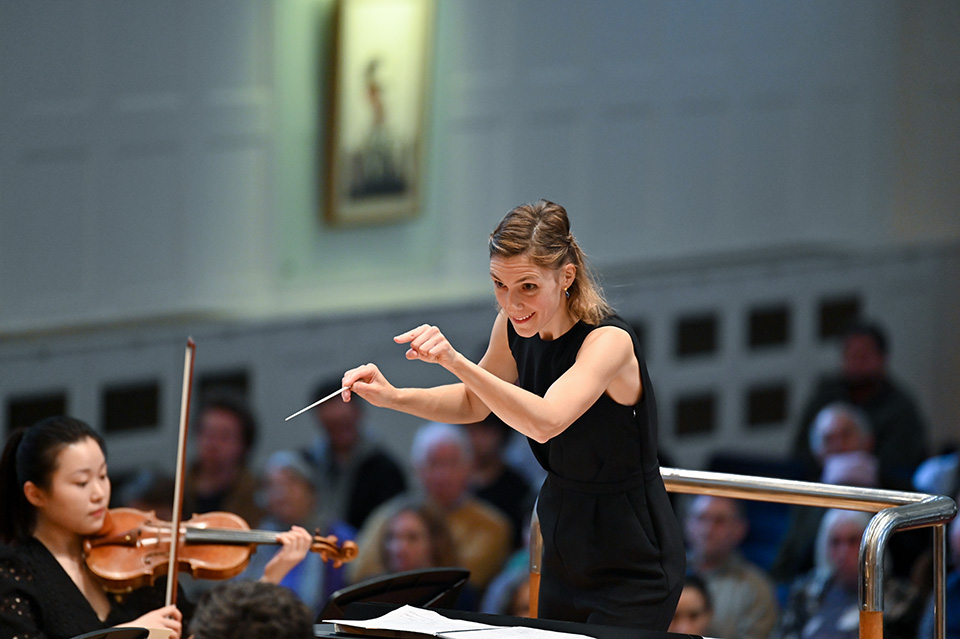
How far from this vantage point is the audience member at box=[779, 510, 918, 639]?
498 cm


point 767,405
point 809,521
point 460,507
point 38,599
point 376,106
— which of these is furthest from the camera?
point 767,405

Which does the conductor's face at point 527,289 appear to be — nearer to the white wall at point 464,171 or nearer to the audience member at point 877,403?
the white wall at point 464,171

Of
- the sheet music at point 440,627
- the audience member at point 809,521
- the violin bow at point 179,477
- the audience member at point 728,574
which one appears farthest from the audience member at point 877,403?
the sheet music at point 440,627

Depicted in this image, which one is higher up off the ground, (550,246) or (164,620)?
(550,246)

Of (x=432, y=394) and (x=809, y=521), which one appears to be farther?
(x=809, y=521)

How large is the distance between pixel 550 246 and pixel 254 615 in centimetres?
93

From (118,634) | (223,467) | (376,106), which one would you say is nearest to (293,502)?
(223,467)

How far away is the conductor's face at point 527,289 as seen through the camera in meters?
2.52

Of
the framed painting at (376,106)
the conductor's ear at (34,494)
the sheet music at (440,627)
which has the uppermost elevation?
the framed painting at (376,106)

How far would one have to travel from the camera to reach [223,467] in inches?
239

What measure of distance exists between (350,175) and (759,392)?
2887 mm

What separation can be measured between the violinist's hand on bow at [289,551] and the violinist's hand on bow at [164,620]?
0.86 feet

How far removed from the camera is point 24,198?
20.4 feet

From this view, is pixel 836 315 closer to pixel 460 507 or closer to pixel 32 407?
pixel 460 507
